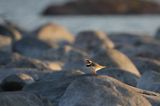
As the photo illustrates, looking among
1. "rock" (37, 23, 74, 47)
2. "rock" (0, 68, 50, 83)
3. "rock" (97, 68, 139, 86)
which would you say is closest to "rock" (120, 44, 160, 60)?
"rock" (37, 23, 74, 47)

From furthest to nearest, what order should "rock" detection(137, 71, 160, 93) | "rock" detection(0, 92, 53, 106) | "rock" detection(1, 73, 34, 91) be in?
"rock" detection(1, 73, 34, 91), "rock" detection(137, 71, 160, 93), "rock" detection(0, 92, 53, 106)

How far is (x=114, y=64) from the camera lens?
11.1 meters

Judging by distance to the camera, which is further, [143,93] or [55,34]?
[55,34]

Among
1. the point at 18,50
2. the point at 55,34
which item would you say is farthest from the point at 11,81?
the point at 55,34

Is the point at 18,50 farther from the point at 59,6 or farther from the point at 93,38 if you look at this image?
the point at 59,6

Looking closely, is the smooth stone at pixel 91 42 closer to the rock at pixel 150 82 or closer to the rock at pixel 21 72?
the rock at pixel 21 72

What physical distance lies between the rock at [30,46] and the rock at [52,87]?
622cm

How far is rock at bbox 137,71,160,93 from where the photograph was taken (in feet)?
29.3

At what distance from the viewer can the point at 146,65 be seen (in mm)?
11438

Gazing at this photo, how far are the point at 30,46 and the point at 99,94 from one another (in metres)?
8.06

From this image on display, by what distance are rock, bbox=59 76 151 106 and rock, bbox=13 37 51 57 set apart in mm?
7346

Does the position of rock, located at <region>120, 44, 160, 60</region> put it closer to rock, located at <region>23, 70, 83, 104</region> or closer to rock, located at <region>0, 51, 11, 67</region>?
rock, located at <region>0, 51, 11, 67</region>

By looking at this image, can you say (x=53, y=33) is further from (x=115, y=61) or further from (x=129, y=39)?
(x=115, y=61)

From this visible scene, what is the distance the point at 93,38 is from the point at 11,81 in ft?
28.5
